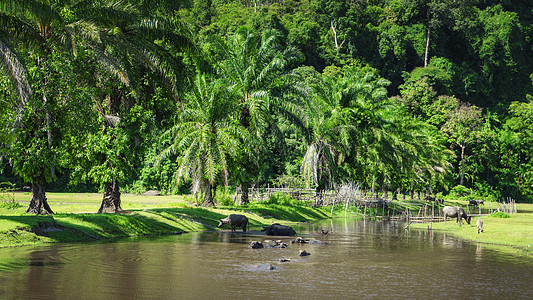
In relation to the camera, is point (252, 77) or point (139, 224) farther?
point (252, 77)

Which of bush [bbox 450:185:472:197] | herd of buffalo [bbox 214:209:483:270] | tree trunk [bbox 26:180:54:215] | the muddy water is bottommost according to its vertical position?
the muddy water

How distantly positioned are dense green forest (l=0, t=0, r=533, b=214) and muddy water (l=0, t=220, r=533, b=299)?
6194 mm

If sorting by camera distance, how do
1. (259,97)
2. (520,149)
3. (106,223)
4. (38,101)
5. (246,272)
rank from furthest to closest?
1. (520,149)
2. (259,97)
3. (106,223)
4. (38,101)
5. (246,272)

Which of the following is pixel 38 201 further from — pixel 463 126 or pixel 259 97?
pixel 463 126

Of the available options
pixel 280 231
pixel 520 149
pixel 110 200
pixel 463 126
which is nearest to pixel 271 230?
pixel 280 231

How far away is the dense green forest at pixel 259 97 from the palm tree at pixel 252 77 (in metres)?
0.11

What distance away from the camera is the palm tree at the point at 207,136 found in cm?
3077

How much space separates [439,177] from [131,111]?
48.6 meters

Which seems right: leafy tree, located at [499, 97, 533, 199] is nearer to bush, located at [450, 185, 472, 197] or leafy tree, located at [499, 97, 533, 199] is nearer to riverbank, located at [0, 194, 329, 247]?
bush, located at [450, 185, 472, 197]

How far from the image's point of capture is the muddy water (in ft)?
35.9

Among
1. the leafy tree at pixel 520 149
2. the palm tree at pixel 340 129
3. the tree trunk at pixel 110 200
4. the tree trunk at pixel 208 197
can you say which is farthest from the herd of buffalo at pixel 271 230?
the leafy tree at pixel 520 149

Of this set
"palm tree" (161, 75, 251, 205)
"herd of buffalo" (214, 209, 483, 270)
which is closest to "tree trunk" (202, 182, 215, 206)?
"palm tree" (161, 75, 251, 205)

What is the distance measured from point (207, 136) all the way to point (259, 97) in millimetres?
4717

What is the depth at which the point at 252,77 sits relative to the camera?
1342 inches
